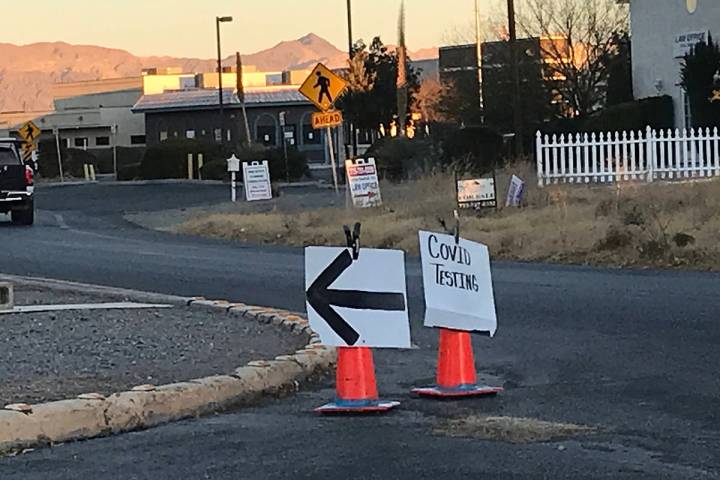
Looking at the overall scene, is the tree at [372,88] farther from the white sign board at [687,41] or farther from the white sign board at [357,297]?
the white sign board at [357,297]

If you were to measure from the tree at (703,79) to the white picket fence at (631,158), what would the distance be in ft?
11.5

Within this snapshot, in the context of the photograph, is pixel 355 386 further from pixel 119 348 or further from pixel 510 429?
pixel 119 348

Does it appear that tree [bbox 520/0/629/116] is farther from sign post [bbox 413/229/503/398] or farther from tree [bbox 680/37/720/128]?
sign post [bbox 413/229/503/398]

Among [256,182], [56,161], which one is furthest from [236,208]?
[56,161]

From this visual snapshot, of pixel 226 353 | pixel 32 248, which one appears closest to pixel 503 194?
pixel 32 248

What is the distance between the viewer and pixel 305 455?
22.0 feet

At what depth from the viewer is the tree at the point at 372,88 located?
52875mm

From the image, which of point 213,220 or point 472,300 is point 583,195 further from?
point 472,300

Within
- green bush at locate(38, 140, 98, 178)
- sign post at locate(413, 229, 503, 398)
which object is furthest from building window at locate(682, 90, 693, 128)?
green bush at locate(38, 140, 98, 178)

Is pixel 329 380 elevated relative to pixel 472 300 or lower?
lower

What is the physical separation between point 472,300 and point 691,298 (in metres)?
5.22

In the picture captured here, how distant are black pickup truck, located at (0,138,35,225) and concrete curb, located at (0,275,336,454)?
2002cm

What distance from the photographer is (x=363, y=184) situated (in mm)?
27469

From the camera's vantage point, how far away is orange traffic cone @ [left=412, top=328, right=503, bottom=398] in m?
8.42
